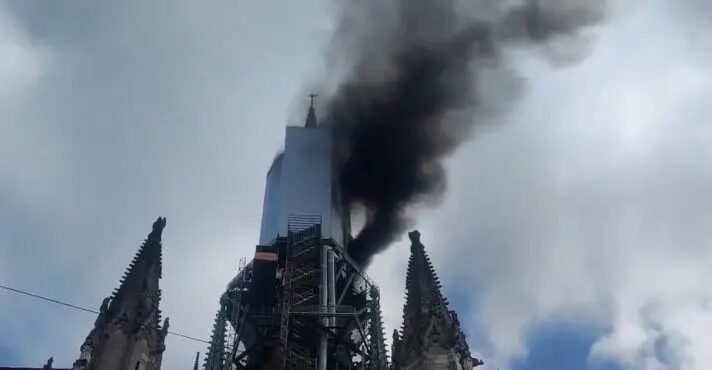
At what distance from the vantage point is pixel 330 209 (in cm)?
4553

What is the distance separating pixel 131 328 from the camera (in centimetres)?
2797

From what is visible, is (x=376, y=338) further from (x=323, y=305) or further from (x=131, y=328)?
(x=131, y=328)

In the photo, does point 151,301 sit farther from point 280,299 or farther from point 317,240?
point 317,240

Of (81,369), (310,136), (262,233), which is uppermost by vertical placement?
(310,136)

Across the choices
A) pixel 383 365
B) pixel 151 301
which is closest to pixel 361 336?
pixel 383 365

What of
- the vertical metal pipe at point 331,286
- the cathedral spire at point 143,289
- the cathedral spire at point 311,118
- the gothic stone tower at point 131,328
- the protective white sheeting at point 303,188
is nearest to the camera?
the gothic stone tower at point 131,328

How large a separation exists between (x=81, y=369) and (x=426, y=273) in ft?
53.1

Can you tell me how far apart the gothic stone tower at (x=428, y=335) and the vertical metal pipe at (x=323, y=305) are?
785cm

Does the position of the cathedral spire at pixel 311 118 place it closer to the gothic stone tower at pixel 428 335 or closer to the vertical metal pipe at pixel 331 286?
the vertical metal pipe at pixel 331 286

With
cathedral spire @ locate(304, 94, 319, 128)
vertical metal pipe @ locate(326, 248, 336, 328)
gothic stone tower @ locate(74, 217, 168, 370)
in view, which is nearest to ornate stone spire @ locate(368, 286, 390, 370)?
vertical metal pipe @ locate(326, 248, 336, 328)

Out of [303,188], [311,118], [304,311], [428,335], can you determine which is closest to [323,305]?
[304,311]

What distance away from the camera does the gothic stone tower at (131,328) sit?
26750 millimetres

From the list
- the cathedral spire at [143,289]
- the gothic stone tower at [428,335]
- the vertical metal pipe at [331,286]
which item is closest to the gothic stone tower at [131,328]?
the cathedral spire at [143,289]

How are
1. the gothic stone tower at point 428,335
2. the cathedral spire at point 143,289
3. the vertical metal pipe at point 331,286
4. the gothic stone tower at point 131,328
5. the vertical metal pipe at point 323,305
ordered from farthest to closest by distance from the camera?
the vertical metal pipe at point 331,286 → the vertical metal pipe at point 323,305 → the cathedral spire at point 143,289 → the gothic stone tower at point 428,335 → the gothic stone tower at point 131,328
